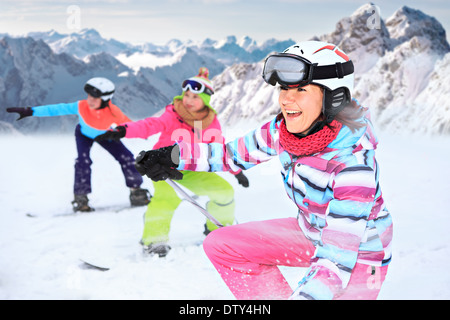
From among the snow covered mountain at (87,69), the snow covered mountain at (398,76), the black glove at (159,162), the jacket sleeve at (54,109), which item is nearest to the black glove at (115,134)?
the black glove at (159,162)

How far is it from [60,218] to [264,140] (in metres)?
3.22

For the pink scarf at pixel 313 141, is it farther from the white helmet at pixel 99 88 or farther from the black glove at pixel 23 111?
the black glove at pixel 23 111

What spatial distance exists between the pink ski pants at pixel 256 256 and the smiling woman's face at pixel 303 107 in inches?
23.3

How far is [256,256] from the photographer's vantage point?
193 centimetres

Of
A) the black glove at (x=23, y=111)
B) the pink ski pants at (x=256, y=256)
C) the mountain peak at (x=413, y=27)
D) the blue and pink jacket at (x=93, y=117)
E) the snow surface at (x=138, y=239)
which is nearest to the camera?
the pink ski pants at (x=256, y=256)

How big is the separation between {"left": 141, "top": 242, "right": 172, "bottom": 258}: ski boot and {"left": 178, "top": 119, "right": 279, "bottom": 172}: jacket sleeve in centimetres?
130

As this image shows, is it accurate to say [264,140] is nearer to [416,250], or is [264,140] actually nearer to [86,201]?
[416,250]

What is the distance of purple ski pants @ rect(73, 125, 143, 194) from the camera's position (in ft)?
15.1

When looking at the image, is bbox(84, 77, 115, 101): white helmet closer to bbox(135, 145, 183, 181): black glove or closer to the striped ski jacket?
bbox(135, 145, 183, 181): black glove

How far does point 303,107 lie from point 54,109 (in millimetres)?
3609

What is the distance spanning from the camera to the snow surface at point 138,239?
107 inches

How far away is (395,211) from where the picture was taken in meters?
4.28

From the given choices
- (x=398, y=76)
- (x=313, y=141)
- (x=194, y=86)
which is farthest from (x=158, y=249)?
(x=398, y=76)
